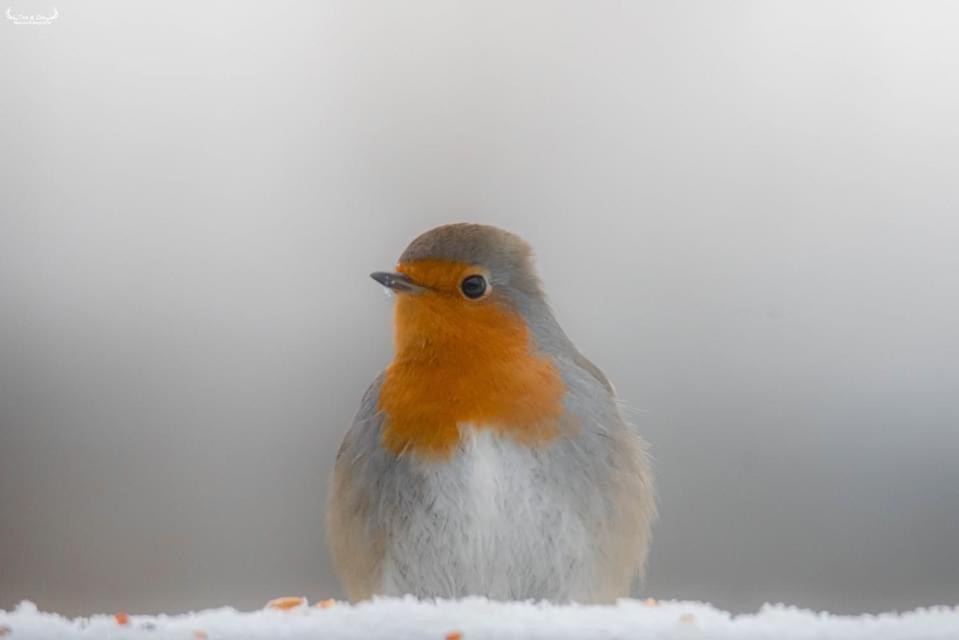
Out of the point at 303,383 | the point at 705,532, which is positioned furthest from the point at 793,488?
the point at 303,383

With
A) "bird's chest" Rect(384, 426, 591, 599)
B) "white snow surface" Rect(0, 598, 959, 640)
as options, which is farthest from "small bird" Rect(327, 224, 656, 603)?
"white snow surface" Rect(0, 598, 959, 640)

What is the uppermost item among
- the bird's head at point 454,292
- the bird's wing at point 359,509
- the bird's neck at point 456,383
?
the bird's head at point 454,292

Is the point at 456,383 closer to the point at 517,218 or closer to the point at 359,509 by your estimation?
the point at 359,509

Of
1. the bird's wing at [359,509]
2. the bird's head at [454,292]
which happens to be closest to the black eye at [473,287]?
the bird's head at [454,292]

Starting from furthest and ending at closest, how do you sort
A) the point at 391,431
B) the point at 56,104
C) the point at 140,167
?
the point at 140,167 < the point at 56,104 < the point at 391,431

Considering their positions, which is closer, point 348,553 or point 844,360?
point 348,553

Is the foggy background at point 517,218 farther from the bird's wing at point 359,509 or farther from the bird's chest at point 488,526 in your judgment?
the bird's chest at point 488,526

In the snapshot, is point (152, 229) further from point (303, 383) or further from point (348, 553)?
point (348, 553)

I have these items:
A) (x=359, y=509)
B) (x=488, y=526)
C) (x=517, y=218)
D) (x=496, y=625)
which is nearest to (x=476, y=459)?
(x=488, y=526)
